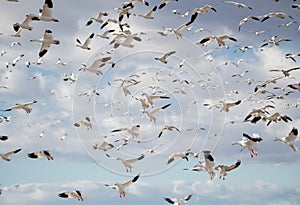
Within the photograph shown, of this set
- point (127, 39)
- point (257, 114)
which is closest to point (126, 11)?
point (127, 39)

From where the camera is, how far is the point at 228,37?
86.2 ft

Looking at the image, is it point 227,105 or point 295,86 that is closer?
point 295,86

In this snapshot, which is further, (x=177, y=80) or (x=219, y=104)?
(x=177, y=80)

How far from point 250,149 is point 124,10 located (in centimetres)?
983

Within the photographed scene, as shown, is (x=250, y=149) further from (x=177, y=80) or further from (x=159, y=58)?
(x=177, y=80)

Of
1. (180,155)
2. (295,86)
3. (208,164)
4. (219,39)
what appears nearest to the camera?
(208,164)

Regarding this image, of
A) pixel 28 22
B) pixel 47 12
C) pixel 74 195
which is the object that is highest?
pixel 28 22

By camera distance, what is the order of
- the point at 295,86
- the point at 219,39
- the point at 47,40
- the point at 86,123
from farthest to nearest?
the point at 86,123, the point at 219,39, the point at 295,86, the point at 47,40

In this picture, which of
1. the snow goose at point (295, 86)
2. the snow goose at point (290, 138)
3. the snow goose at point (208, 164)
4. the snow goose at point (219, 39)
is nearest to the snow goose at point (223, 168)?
the snow goose at point (208, 164)

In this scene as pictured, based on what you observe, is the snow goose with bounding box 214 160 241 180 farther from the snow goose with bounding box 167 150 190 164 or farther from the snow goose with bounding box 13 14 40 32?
the snow goose with bounding box 13 14 40 32

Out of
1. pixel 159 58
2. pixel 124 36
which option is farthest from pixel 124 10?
pixel 159 58

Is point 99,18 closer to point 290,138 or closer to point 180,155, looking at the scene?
point 180,155

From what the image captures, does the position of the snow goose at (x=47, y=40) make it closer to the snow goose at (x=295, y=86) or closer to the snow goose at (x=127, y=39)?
the snow goose at (x=127, y=39)

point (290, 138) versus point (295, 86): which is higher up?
point (295, 86)
